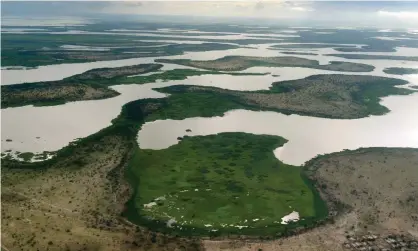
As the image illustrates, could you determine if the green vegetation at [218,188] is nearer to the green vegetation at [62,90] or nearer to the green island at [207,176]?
the green island at [207,176]

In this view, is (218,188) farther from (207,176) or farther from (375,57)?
(375,57)

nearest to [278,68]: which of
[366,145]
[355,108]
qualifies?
[355,108]

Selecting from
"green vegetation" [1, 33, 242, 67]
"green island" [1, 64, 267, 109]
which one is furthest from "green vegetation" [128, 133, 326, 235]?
"green vegetation" [1, 33, 242, 67]

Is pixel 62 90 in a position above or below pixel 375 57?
below

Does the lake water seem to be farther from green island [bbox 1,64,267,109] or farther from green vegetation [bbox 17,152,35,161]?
green island [bbox 1,64,267,109]

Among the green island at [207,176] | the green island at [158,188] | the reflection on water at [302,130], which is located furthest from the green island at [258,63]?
the green island at [158,188]

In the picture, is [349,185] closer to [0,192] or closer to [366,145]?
[366,145]

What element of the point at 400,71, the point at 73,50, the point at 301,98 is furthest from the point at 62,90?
the point at 400,71

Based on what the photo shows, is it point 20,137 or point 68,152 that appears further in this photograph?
point 20,137
